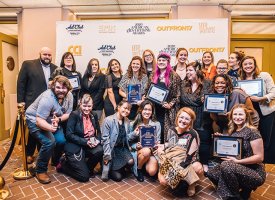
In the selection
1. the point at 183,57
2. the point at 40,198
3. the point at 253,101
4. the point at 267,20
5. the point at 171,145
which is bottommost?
the point at 40,198

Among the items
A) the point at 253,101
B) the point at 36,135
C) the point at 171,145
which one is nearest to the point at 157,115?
the point at 171,145

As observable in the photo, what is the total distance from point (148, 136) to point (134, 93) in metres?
0.80

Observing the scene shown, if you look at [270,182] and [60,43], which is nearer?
[270,182]

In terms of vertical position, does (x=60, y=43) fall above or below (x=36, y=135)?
above

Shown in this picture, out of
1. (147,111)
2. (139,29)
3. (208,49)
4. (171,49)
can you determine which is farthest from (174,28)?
(147,111)

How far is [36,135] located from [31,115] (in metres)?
0.31

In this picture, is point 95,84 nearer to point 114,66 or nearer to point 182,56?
point 114,66

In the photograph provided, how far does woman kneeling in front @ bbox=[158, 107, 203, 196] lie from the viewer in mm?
3113

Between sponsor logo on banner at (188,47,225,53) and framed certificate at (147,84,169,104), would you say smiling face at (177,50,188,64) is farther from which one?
sponsor logo on banner at (188,47,225,53)

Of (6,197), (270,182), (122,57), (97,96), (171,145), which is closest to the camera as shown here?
(6,197)

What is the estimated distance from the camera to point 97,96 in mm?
4586

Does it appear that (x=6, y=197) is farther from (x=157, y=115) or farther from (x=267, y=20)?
(x=267, y=20)

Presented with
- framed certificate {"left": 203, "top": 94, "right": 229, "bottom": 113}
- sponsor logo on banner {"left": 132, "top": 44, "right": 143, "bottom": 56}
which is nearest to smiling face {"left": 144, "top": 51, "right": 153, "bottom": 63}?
framed certificate {"left": 203, "top": 94, "right": 229, "bottom": 113}

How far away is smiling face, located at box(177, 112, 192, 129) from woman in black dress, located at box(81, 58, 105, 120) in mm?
1774
